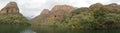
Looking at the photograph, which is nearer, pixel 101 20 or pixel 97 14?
pixel 101 20

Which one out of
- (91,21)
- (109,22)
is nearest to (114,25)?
(109,22)

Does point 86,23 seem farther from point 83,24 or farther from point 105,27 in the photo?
point 105,27

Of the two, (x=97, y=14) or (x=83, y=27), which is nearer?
(x=83, y=27)

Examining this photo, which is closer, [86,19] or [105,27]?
[105,27]

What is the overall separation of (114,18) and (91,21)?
2371cm

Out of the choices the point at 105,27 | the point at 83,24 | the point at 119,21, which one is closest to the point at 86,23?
the point at 83,24

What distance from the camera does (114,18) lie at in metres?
198

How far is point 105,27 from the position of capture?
178375 millimetres

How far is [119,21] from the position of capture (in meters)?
194

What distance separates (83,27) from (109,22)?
18.1m

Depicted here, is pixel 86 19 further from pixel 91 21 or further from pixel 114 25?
pixel 114 25

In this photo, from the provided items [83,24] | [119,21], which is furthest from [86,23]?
[119,21]

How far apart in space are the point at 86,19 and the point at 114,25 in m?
20.9

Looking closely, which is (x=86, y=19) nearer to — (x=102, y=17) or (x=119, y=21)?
(x=102, y=17)
